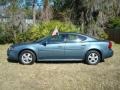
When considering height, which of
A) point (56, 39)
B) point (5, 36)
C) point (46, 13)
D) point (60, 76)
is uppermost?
point (46, 13)

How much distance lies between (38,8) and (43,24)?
7.15 meters

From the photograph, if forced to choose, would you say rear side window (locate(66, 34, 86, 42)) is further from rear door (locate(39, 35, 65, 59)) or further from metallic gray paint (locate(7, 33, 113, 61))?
rear door (locate(39, 35, 65, 59))

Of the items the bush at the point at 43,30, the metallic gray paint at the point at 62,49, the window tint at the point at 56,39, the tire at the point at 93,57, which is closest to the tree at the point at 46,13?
the bush at the point at 43,30

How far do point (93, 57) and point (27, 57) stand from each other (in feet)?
9.47

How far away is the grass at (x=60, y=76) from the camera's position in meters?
9.16

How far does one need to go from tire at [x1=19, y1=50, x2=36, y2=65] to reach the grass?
255 mm

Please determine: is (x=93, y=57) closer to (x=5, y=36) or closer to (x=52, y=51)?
(x=52, y=51)

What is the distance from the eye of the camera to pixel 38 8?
29.9m

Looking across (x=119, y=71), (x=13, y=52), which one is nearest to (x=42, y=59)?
(x=13, y=52)

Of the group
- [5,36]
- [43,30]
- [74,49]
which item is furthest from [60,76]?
[5,36]

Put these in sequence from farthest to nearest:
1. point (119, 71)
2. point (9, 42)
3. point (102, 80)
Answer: point (9, 42), point (119, 71), point (102, 80)

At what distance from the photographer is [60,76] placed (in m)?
10.6

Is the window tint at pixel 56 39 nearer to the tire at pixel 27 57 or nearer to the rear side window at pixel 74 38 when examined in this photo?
the rear side window at pixel 74 38

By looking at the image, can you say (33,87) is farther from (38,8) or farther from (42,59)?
(38,8)
